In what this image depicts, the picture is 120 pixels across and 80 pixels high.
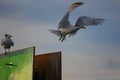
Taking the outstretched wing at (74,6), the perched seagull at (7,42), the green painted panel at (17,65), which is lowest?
the green painted panel at (17,65)

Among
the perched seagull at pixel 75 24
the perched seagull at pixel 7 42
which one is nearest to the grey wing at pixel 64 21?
the perched seagull at pixel 75 24

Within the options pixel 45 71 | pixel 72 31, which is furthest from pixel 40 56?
pixel 72 31

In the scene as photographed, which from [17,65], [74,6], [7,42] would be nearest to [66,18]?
[74,6]

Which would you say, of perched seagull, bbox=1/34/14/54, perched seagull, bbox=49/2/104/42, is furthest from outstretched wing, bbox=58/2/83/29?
perched seagull, bbox=1/34/14/54

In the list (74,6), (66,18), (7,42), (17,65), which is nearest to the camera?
(74,6)

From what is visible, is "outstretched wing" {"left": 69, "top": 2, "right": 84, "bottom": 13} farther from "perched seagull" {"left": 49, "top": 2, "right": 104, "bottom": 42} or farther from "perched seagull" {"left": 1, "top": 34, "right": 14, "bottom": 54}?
"perched seagull" {"left": 1, "top": 34, "right": 14, "bottom": 54}

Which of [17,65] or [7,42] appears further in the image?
[7,42]

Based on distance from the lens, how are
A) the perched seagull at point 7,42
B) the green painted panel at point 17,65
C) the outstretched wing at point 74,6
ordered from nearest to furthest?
1. the outstretched wing at point 74,6
2. the green painted panel at point 17,65
3. the perched seagull at point 7,42

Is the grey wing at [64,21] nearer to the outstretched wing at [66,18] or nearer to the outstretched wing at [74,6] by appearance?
the outstretched wing at [66,18]

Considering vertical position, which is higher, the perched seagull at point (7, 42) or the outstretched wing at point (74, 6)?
the outstretched wing at point (74, 6)

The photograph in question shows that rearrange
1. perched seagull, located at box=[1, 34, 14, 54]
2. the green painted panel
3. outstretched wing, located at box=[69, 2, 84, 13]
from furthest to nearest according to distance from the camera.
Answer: perched seagull, located at box=[1, 34, 14, 54] → the green painted panel → outstretched wing, located at box=[69, 2, 84, 13]

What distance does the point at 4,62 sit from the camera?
800 cm

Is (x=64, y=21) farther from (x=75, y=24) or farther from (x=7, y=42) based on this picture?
(x=7, y=42)

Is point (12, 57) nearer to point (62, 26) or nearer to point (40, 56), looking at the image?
point (40, 56)
